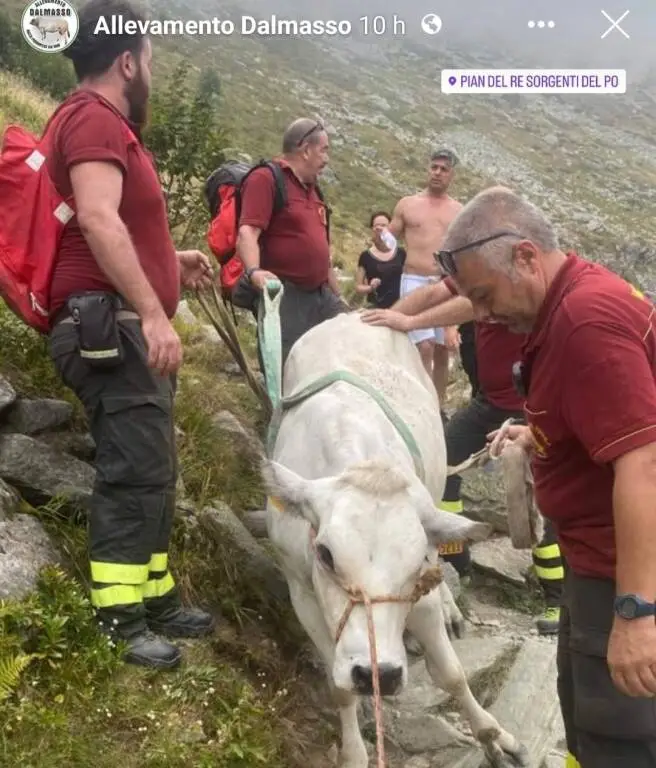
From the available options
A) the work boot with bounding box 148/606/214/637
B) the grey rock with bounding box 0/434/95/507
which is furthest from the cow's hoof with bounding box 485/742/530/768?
the grey rock with bounding box 0/434/95/507

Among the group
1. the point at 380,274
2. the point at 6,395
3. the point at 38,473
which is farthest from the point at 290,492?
the point at 380,274

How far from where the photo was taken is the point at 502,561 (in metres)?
6.96

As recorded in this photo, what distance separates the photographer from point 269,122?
177 feet

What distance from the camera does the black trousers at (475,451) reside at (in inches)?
247

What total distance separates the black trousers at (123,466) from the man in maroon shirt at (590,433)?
5.48ft

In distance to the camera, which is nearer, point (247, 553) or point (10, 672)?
point (10, 672)

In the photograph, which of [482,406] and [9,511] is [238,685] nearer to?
[9,511]

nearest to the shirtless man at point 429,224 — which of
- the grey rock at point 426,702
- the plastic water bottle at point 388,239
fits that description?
the plastic water bottle at point 388,239

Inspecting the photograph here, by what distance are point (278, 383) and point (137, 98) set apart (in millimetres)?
2029

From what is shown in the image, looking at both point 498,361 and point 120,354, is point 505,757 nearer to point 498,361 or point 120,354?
point 498,361

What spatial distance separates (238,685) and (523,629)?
2783 millimetres

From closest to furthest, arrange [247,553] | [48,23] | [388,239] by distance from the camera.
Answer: [247,553]
[48,23]
[388,239]

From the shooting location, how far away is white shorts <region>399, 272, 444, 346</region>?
28.9 ft

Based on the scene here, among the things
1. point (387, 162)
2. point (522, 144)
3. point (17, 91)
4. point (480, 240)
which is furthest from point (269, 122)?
point (480, 240)
